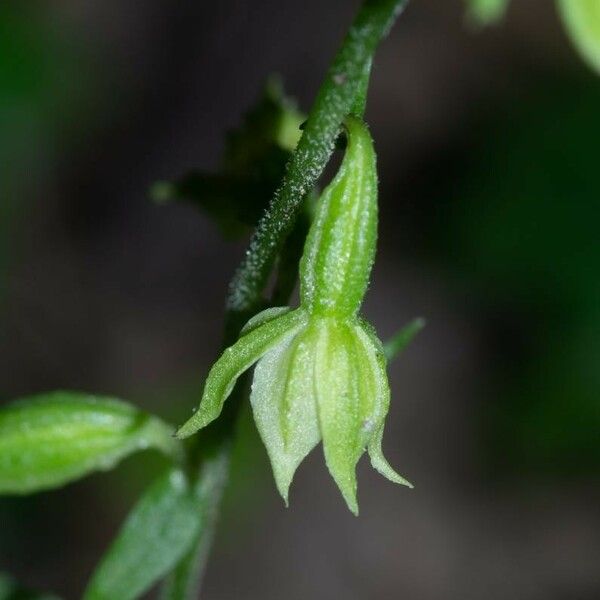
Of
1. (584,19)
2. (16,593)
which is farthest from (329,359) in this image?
(16,593)

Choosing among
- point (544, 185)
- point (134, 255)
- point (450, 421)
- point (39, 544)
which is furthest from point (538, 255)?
point (39, 544)

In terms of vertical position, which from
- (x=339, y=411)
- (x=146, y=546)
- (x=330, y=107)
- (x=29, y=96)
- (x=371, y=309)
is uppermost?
(x=29, y=96)

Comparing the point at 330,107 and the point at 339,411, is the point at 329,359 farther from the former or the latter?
the point at 330,107

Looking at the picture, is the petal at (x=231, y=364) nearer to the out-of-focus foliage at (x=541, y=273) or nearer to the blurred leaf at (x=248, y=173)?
the blurred leaf at (x=248, y=173)

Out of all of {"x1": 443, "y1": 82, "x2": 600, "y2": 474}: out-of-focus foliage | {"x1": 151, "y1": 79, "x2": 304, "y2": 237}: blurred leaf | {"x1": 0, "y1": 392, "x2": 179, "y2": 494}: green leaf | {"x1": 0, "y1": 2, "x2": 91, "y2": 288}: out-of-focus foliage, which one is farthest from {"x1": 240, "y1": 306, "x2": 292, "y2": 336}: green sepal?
{"x1": 0, "y1": 2, "x2": 91, "y2": 288}: out-of-focus foliage

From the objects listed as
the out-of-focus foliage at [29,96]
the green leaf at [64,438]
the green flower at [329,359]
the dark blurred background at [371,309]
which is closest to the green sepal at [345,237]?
the green flower at [329,359]

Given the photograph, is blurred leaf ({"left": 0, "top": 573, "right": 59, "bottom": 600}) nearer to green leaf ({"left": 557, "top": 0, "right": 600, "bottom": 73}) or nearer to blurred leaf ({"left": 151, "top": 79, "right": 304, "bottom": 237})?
blurred leaf ({"left": 151, "top": 79, "right": 304, "bottom": 237})

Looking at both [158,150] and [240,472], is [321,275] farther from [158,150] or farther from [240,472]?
[158,150]
